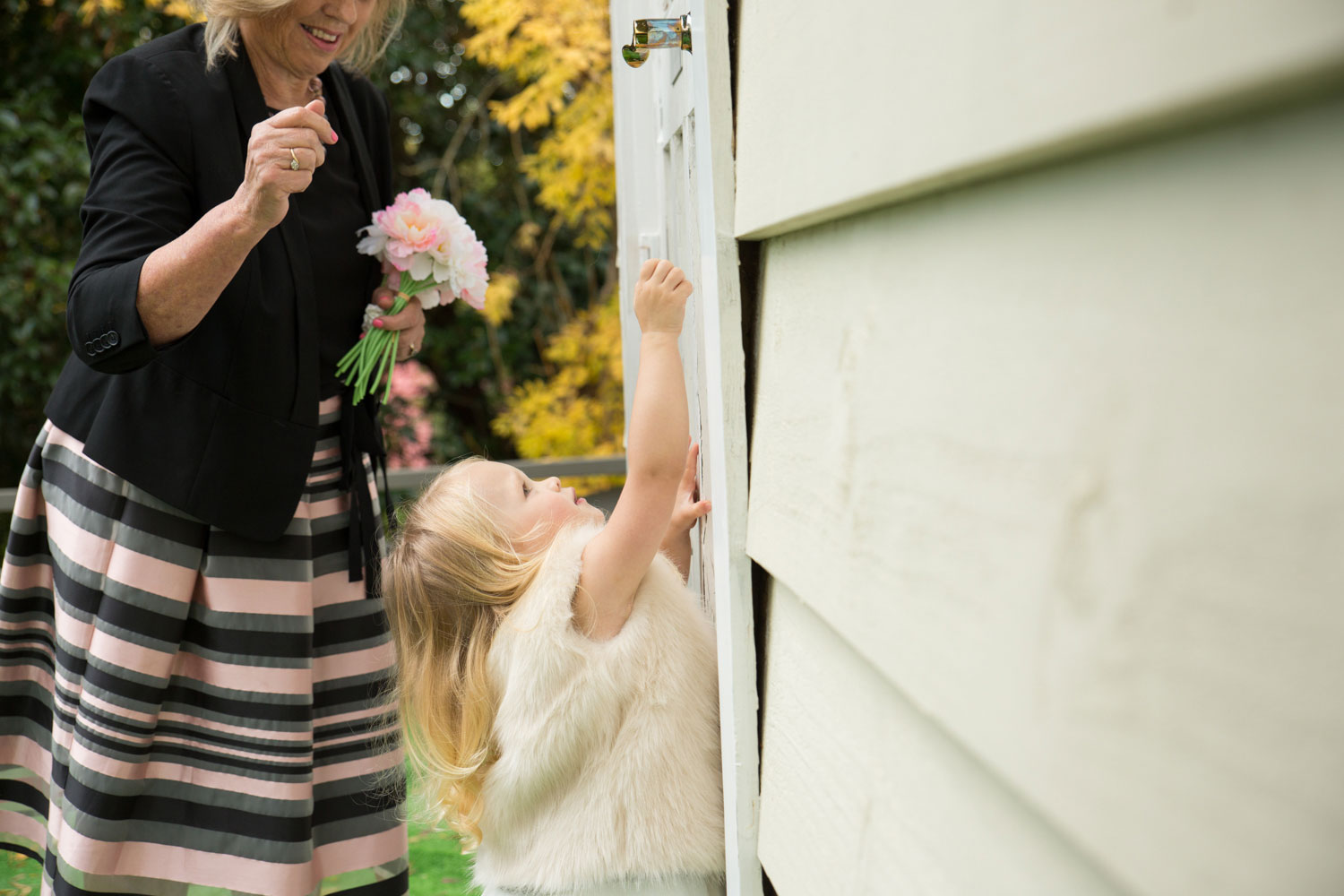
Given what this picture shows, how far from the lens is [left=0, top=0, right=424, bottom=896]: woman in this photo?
4.32 ft

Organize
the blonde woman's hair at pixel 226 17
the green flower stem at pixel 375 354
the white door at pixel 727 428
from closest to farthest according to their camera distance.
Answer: the white door at pixel 727 428, the blonde woman's hair at pixel 226 17, the green flower stem at pixel 375 354

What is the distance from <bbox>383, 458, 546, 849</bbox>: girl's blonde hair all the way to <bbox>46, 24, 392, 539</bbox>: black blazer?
0.24 meters

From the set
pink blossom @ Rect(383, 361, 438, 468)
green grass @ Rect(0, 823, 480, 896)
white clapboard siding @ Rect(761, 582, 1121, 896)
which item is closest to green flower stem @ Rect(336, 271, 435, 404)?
white clapboard siding @ Rect(761, 582, 1121, 896)

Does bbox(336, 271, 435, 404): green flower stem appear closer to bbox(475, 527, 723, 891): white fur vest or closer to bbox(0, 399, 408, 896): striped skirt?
bbox(0, 399, 408, 896): striped skirt

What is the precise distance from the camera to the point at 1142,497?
0.31 metres

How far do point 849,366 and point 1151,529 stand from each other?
31cm

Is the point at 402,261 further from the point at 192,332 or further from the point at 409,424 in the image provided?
the point at 409,424

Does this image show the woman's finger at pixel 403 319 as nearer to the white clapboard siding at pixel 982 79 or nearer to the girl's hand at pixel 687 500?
the girl's hand at pixel 687 500

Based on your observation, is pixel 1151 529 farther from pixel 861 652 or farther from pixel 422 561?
pixel 422 561

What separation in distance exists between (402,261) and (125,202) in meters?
0.40

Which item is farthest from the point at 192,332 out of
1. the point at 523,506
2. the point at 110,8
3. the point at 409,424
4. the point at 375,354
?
the point at 409,424

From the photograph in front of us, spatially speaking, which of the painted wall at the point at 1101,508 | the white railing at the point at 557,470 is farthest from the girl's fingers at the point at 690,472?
the white railing at the point at 557,470

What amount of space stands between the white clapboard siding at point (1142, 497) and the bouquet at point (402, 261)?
46.8 inches

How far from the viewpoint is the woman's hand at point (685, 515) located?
4.55 feet
